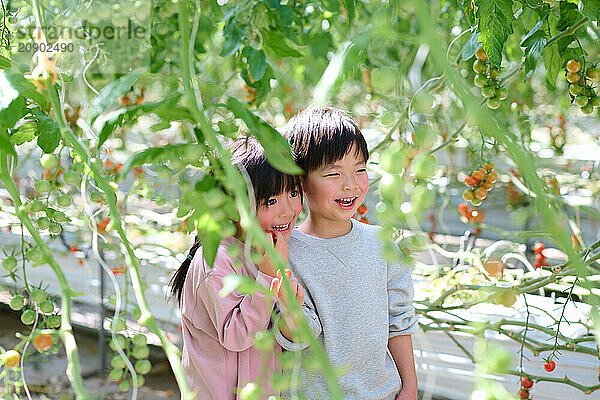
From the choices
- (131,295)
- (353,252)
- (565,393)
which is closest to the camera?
(353,252)

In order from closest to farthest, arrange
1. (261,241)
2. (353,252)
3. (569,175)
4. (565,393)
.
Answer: (261,241), (353,252), (565,393), (569,175)

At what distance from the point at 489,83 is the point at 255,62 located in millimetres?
359

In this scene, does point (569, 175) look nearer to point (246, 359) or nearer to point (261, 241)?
point (246, 359)

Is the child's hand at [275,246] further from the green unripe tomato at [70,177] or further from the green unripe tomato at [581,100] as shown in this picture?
the green unripe tomato at [581,100]

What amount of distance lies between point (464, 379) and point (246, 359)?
980 millimetres

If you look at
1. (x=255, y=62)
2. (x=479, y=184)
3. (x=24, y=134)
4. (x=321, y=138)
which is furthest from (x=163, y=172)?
(x=479, y=184)

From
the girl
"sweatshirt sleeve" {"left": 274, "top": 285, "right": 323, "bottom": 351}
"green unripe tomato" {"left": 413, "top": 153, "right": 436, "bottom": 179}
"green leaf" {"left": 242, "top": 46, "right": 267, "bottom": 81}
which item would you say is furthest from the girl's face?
"green unripe tomato" {"left": 413, "top": 153, "right": 436, "bottom": 179}

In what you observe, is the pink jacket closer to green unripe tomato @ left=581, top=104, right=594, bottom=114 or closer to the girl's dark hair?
the girl's dark hair

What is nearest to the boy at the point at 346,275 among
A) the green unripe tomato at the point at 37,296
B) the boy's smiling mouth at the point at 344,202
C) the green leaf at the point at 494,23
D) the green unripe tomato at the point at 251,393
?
the boy's smiling mouth at the point at 344,202

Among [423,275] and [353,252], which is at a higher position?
[423,275]

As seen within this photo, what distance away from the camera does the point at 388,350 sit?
1053 millimetres

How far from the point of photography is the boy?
3.07 feet

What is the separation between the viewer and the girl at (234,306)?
33.0 inches

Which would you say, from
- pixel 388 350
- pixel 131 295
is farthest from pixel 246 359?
pixel 131 295
